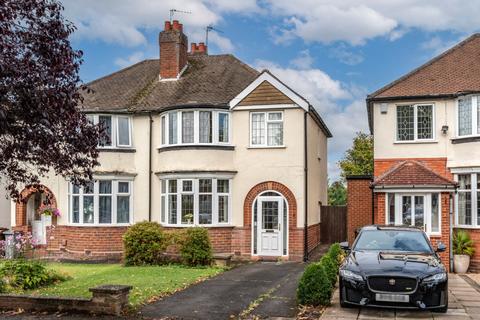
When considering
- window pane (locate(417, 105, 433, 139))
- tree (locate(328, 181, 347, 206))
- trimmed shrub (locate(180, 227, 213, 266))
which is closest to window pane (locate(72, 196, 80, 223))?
trimmed shrub (locate(180, 227, 213, 266))

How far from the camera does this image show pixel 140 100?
24.0 meters

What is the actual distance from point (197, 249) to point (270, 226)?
3847 millimetres

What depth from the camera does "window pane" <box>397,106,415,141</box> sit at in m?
20.1

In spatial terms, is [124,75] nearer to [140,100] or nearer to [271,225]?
[140,100]

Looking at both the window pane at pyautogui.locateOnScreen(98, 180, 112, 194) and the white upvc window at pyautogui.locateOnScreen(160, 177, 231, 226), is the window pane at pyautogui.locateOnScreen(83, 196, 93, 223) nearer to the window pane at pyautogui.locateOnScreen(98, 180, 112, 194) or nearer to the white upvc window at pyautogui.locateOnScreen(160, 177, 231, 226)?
the window pane at pyautogui.locateOnScreen(98, 180, 112, 194)

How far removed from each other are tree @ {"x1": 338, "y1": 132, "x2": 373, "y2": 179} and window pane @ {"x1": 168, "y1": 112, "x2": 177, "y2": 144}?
26375 mm

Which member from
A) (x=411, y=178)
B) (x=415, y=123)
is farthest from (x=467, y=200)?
(x=415, y=123)

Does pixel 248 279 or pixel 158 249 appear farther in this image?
pixel 158 249

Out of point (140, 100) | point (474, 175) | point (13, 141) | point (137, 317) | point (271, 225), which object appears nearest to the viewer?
point (13, 141)

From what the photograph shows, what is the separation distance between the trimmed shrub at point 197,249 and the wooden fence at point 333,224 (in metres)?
8.90

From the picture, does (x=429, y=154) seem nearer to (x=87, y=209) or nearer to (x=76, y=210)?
(x=87, y=209)

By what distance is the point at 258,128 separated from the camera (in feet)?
72.6

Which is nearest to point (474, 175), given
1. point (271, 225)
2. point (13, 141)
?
point (271, 225)

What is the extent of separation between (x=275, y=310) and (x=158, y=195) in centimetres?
1271
